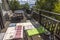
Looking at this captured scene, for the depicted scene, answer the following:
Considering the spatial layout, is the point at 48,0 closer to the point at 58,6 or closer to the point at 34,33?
the point at 58,6

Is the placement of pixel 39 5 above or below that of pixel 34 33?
below

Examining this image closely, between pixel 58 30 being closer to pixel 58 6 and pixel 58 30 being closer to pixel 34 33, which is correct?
pixel 34 33

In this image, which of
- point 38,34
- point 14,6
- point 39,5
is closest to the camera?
point 38,34

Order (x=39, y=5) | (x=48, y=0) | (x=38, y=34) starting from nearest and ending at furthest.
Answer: (x=38, y=34), (x=39, y=5), (x=48, y=0)

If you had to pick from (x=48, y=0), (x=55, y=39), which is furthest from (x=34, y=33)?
(x=48, y=0)

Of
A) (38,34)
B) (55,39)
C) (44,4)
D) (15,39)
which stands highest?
(15,39)

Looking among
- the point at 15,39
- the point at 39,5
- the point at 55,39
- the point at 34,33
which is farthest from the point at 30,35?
the point at 39,5

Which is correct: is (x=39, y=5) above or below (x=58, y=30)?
below

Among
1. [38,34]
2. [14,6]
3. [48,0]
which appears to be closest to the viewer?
[38,34]

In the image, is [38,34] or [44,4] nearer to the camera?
[38,34]
